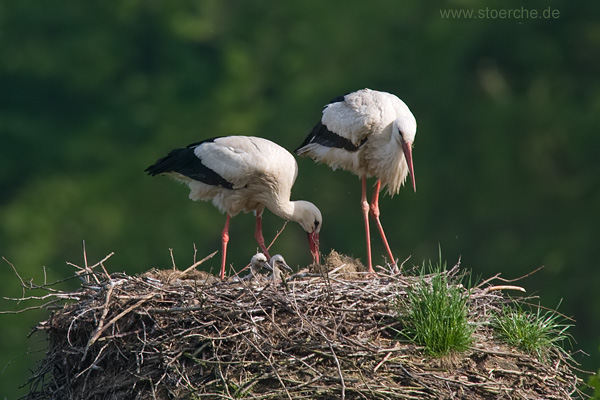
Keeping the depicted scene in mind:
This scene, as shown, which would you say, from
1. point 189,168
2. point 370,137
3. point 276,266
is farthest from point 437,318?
point 189,168

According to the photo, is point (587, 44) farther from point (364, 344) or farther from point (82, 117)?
point (364, 344)

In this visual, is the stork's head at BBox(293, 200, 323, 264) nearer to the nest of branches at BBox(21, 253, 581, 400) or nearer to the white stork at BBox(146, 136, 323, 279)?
the white stork at BBox(146, 136, 323, 279)

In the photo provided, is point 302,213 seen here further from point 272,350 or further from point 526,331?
point 272,350

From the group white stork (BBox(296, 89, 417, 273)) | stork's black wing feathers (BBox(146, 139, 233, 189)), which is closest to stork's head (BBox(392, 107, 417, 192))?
white stork (BBox(296, 89, 417, 273))

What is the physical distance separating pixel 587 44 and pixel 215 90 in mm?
5074

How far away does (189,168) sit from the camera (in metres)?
7.63

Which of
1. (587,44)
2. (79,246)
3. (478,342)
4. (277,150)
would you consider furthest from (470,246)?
(478,342)

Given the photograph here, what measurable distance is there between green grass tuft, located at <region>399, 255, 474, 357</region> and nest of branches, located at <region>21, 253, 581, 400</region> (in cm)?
6

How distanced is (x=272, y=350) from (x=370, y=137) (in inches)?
102

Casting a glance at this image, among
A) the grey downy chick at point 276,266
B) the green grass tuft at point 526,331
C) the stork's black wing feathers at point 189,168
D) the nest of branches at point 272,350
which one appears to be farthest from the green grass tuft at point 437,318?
the stork's black wing feathers at point 189,168

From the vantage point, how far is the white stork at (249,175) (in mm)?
7250

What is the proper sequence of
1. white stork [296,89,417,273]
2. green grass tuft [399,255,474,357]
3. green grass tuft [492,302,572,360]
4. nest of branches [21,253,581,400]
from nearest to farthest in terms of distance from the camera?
1. nest of branches [21,253,581,400]
2. green grass tuft [399,255,474,357]
3. green grass tuft [492,302,572,360]
4. white stork [296,89,417,273]

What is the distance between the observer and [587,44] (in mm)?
14008

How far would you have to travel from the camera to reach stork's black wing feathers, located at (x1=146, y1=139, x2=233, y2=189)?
24.4 ft
